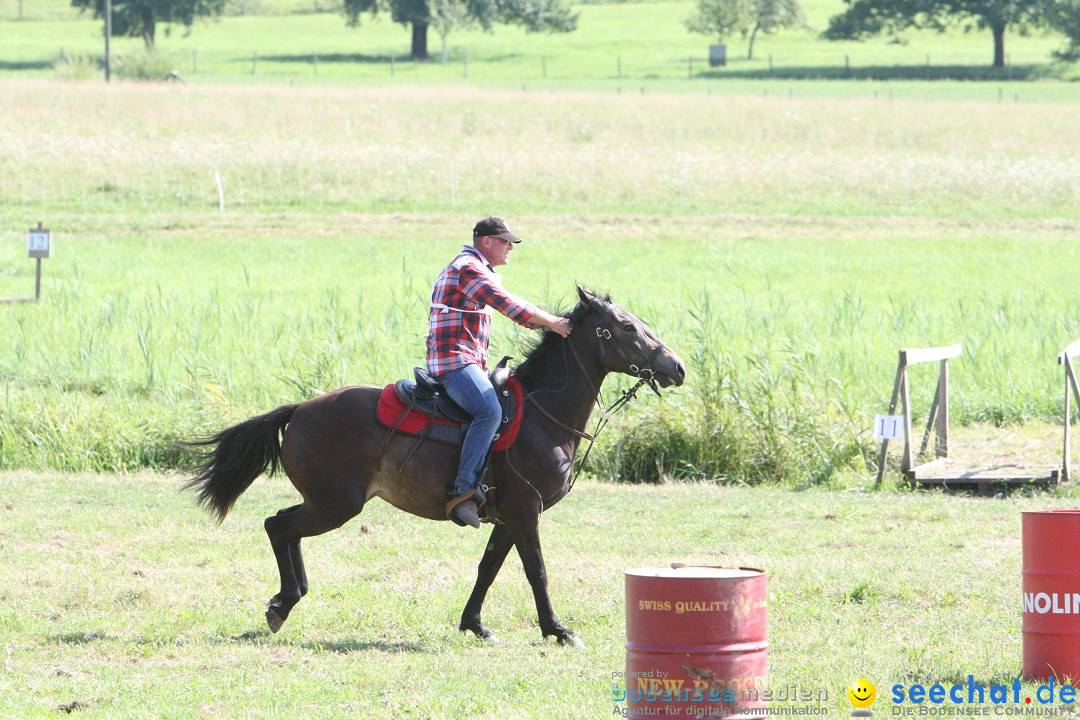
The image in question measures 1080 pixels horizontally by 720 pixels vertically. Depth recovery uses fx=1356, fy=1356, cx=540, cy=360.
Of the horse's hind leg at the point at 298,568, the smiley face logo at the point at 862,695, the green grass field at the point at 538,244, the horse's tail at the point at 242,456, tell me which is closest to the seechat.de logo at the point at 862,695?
the smiley face logo at the point at 862,695

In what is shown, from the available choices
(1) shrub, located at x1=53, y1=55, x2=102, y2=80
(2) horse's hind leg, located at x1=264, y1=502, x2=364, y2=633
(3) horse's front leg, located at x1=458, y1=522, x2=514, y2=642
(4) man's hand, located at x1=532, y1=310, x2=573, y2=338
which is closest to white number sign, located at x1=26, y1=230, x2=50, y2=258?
(2) horse's hind leg, located at x1=264, y1=502, x2=364, y2=633

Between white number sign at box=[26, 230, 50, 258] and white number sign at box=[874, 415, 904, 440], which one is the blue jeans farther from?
white number sign at box=[26, 230, 50, 258]

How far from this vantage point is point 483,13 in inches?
3659

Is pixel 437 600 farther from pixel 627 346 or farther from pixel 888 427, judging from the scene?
pixel 888 427

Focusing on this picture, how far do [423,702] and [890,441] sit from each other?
32.4ft

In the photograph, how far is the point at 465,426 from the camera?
8.39m

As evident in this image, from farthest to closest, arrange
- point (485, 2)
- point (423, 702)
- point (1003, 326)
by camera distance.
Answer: point (485, 2) < point (1003, 326) < point (423, 702)

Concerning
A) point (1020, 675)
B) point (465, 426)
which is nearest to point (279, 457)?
point (465, 426)

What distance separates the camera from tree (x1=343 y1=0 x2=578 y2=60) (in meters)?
89.4

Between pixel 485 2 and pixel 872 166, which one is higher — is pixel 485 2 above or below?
above

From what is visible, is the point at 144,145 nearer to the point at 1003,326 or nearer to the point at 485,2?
the point at 1003,326

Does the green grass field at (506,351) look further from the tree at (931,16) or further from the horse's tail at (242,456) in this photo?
the tree at (931,16)

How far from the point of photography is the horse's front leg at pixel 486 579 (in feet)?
27.8

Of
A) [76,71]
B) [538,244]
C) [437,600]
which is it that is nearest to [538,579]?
[437,600]
